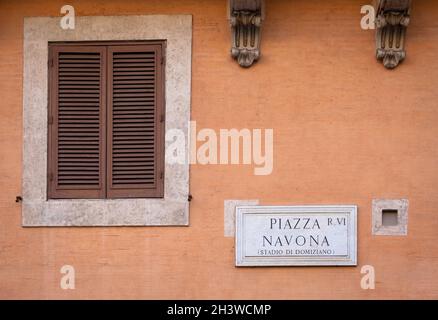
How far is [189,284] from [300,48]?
2674 millimetres

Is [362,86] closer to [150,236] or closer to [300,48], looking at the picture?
[300,48]

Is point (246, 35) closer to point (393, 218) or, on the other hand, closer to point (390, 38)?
point (390, 38)

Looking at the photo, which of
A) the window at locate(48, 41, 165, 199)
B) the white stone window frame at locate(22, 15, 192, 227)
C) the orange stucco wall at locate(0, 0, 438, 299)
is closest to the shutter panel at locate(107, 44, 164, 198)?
the window at locate(48, 41, 165, 199)

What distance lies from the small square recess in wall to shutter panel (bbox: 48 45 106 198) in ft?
9.19

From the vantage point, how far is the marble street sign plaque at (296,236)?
13461 millimetres

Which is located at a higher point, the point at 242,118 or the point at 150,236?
the point at 242,118

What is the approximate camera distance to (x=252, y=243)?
13.5 meters

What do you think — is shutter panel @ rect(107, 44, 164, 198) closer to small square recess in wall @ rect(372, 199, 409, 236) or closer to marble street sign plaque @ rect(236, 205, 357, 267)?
marble street sign plaque @ rect(236, 205, 357, 267)

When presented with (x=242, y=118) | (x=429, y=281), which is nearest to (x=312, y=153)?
(x=242, y=118)

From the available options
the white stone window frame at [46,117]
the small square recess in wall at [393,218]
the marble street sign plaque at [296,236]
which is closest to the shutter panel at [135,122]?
the white stone window frame at [46,117]

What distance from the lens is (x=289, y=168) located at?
44.6ft

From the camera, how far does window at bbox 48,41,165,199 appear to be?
13688mm

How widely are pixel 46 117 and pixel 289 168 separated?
8.37ft
